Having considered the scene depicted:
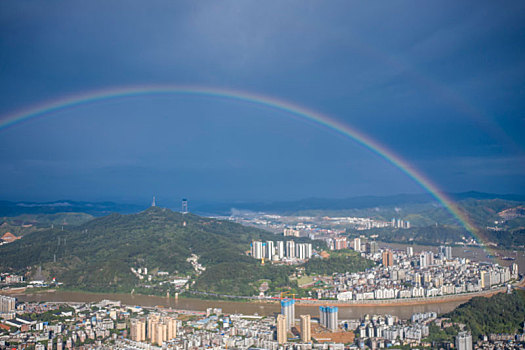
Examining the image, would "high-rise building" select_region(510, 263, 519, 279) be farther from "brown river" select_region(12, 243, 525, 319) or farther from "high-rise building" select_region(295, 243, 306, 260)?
"high-rise building" select_region(295, 243, 306, 260)

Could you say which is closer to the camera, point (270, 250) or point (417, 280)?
point (417, 280)

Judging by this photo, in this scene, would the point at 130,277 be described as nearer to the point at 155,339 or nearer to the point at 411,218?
the point at 155,339

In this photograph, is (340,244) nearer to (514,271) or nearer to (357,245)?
(357,245)

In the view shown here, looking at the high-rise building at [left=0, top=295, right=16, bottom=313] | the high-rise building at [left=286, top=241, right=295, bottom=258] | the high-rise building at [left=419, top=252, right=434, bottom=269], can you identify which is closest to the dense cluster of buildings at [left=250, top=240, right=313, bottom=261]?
the high-rise building at [left=286, top=241, right=295, bottom=258]

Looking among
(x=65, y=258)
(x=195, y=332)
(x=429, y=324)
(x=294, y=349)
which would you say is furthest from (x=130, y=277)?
(x=429, y=324)

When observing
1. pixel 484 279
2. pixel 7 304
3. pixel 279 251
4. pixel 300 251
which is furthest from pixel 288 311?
pixel 300 251

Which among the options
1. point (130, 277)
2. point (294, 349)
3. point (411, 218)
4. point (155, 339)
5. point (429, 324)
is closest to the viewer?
point (294, 349)
